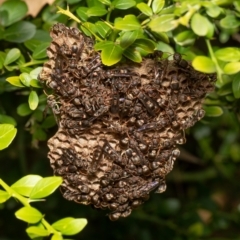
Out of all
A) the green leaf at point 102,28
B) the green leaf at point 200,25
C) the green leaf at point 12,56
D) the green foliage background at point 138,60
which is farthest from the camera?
the green leaf at point 12,56

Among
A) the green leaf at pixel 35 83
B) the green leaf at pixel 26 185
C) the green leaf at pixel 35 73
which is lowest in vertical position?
the green leaf at pixel 26 185

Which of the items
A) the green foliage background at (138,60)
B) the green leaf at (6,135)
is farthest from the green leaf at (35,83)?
the green leaf at (6,135)

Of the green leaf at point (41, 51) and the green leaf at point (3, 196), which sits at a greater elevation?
the green leaf at point (41, 51)

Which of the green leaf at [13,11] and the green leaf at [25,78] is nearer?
the green leaf at [25,78]

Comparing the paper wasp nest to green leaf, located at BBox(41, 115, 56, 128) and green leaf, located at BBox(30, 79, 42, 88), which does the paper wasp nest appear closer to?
green leaf, located at BBox(30, 79, 42, 88)

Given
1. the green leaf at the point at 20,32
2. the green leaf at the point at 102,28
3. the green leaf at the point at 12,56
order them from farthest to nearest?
the green leaf at the point at 20,32, the green leaf at the point at 12,56, the green leaf at the point at 102,28

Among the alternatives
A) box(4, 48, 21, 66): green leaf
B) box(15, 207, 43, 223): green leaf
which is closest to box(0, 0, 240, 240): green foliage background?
box(4, 48, 21, 66): green leaf

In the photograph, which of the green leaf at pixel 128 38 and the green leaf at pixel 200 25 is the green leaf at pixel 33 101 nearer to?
the green leaf at pixel 128 38

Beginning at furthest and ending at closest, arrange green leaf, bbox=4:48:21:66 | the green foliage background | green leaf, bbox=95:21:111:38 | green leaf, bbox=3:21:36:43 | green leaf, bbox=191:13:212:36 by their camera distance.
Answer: green leaf, bbox=3:21:36:43 → green leaf, bbox=4:48:21:66 → green leaf, bbox=95:21:111:38 → the green foliage background → green leaf, bbox=191:13:212:36

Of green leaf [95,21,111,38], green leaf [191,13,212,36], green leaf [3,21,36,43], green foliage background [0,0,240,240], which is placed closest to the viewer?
green leaf [191,13,212,36]

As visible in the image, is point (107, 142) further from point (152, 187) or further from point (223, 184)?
point (223, 184)
